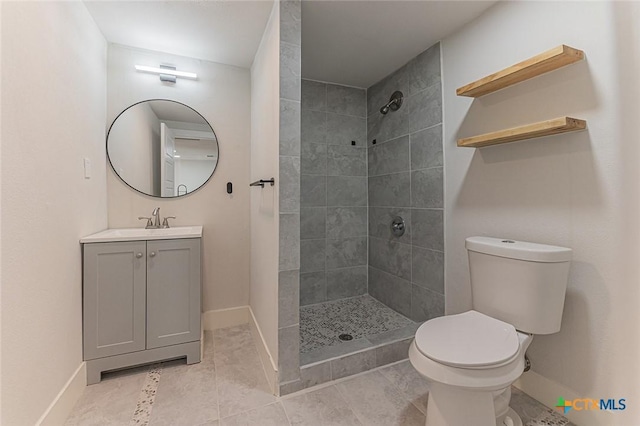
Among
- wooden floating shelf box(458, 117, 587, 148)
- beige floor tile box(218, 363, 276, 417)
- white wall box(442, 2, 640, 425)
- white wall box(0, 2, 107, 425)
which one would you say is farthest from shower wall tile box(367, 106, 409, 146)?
white wall box(0, 2, 107, 425)

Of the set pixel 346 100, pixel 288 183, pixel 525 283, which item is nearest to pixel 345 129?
pixel 346 100

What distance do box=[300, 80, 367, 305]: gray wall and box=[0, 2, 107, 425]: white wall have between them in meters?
1.61

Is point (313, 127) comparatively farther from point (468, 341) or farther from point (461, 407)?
point (461, 407)

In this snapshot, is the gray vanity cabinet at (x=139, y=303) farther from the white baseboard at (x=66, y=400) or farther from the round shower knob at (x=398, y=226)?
the round shower knob at (x=398, y=226)

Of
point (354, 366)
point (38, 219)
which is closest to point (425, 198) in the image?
point (354, 366)

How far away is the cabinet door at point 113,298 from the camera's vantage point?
1.55 meters

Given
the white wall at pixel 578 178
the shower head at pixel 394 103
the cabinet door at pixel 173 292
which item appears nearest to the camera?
the white wall at pixel 578 178

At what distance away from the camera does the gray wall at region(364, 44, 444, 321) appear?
204cm

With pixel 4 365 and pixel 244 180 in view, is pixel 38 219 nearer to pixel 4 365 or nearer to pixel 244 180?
pixel 4 365

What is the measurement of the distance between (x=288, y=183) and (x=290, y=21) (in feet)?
2.95

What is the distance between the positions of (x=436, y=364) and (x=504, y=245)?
72 cm

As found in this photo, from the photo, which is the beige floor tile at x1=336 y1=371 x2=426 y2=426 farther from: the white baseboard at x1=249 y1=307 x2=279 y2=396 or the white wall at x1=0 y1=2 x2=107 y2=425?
the white wall at x1=0 y1=2 x2=107 y2=425

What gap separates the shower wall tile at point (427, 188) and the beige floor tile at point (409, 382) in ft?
3.78

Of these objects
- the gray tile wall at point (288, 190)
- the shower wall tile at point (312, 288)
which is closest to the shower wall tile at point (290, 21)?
the gray tile wall at point (288, 190)
